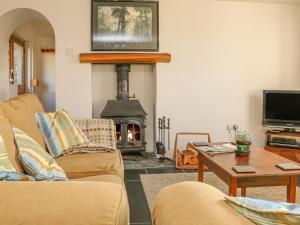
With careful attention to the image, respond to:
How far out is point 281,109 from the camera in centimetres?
431

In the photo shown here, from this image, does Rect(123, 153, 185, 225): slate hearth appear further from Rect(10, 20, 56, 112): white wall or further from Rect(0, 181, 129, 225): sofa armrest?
Rect(10, 20, 56, 112): white wall

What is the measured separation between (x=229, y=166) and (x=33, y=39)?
591 cm

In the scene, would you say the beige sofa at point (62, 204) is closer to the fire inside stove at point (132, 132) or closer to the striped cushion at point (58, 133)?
the striped cushion at point (58, 133)

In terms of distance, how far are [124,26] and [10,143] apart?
10.1 ft

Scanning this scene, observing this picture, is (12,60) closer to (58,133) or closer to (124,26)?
(124,26)

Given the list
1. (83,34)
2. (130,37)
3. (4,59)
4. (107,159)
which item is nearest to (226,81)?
(130,37)

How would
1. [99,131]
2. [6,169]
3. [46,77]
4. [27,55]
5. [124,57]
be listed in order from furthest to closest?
[46,77] → [27,55] → [124,57] → [99,131] → [6,169]

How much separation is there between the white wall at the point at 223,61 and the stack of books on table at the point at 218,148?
5.22 ft

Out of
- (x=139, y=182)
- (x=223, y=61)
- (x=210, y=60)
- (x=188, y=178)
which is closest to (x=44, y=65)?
(x=210, y=60)

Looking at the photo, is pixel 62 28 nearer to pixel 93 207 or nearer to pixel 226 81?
pixel 226 81

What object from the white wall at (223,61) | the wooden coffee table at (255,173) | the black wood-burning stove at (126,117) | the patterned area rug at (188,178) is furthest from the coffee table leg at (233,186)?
the white wall at (223,61)

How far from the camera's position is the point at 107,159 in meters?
2.28

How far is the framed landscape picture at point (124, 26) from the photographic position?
4.23 metres

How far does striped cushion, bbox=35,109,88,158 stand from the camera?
8.00 feet
